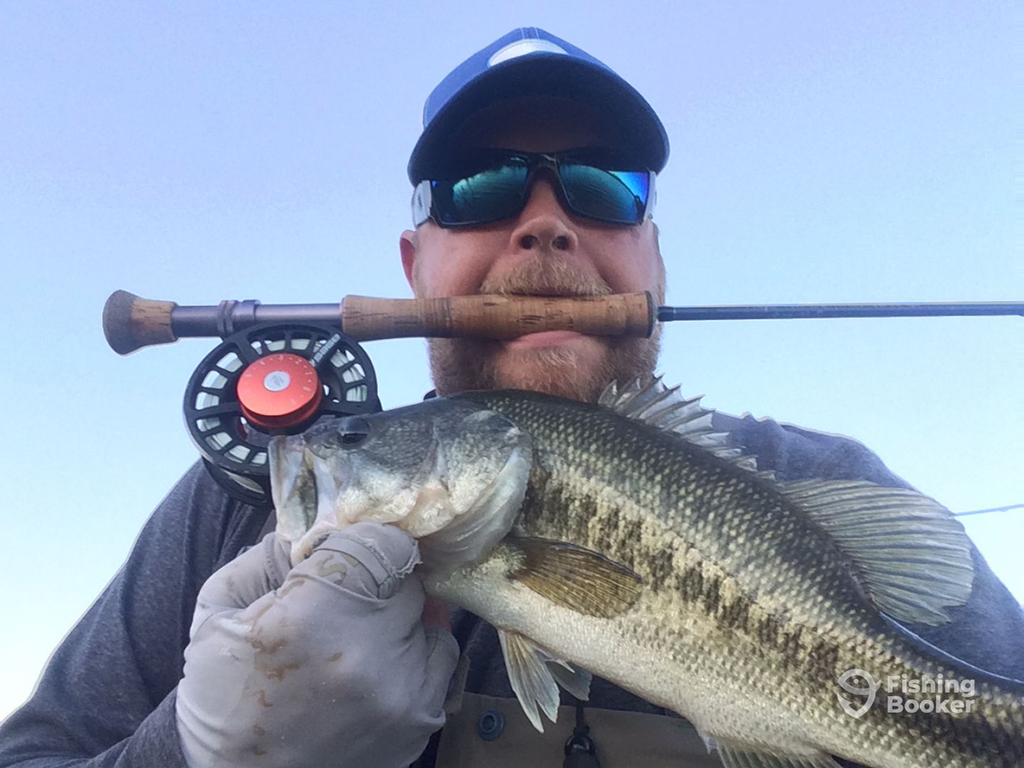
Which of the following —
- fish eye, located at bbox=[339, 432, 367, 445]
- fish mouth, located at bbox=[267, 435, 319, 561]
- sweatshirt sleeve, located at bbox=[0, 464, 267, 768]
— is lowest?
sweatshirt sleeve, located at bbox=[0, 464, 267, 768]

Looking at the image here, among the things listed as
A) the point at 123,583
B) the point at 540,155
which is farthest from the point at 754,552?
the point at 123,583

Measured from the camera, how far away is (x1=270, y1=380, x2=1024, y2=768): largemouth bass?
1405 mm

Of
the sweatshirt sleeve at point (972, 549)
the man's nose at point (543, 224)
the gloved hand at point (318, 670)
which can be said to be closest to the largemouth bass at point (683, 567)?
the gloved hand at point (318, 670)

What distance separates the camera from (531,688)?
64.2 inches

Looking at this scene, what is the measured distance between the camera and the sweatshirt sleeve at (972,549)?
192 cm

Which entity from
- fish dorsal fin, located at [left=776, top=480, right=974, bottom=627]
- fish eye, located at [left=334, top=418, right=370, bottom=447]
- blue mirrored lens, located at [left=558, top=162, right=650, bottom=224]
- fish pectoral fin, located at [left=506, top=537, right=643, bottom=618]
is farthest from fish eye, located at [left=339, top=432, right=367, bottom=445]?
blue mirrored lens, located at [left=558, top=162, right=650, bottom=224]

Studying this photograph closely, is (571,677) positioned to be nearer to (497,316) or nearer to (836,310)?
(497,316)

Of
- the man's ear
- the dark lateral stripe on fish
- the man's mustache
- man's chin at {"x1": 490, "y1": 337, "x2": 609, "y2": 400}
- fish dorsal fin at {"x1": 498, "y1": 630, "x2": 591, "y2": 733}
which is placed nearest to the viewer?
the dark lateral stripe on fish

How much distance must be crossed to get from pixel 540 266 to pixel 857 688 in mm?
1669

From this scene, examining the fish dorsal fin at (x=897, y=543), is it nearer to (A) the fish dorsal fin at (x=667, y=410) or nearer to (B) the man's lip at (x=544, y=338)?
(A) the fish dorsal fin at (x=667, y=410)

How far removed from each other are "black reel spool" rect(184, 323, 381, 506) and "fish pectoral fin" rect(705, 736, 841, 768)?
1296mm

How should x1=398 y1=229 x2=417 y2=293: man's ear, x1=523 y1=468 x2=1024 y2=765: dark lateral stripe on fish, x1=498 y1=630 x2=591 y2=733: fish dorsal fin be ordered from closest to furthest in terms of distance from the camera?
1. x1=523 y1=468 x2=1024 y2=765: dark lateral stripe on fish
2. x1=498 y1=630 x2=591 y2=733: fish dorsal fin
3. x1=398 y1=229 x2=417 y2=293: man's ear

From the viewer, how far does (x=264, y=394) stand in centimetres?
194

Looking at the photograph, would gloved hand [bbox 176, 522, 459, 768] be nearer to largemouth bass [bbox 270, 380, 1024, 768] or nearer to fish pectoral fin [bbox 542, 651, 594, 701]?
largemouth bass [bbox 270, 380, 1024, 768]
